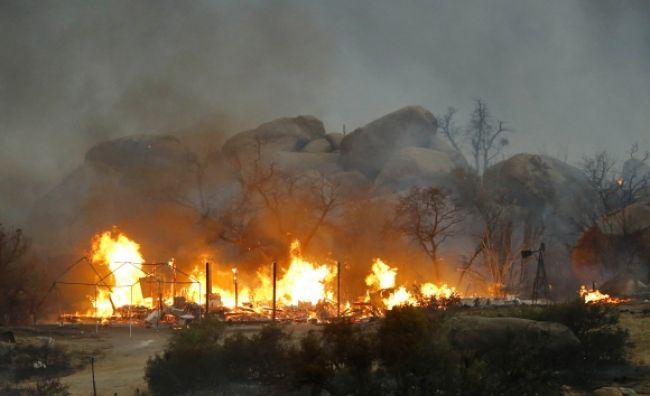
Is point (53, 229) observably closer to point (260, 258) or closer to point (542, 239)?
point (260, 258)

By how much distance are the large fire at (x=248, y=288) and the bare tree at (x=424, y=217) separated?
11.9 feet

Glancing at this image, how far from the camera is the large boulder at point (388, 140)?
7025 cm

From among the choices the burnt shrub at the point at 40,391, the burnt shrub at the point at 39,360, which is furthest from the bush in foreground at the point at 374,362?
the burnt shrub at the point at 39,360

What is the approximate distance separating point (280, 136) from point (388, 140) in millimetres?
10105

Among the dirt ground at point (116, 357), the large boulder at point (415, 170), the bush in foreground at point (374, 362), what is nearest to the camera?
the bush in foreground at point (374, 362)

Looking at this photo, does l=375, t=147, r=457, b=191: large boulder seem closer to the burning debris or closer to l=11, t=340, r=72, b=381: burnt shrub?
the burning debris

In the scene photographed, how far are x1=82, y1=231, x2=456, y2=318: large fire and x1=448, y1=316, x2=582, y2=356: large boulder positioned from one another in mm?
19561

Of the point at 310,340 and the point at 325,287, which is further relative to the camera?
the point at 325,287

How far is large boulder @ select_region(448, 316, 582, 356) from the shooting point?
18578mm

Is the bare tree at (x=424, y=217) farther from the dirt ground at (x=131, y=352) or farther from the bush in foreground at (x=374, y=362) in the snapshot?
the bush in foreground at (x=374, y=362)

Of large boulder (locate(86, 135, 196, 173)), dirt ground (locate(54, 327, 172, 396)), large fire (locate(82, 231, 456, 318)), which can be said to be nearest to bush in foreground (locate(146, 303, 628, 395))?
dirt ground (locate(54, 327, 172, 396))

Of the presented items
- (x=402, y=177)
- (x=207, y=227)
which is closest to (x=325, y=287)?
(x=207, y=227)

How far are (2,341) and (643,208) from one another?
124ft

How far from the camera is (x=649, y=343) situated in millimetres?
22672
